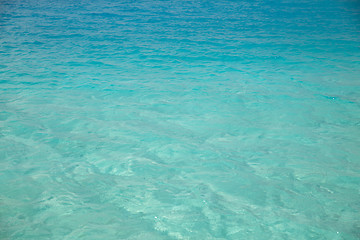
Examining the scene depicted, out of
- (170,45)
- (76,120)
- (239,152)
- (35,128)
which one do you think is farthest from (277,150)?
(170,45)

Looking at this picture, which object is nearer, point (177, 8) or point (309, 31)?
point (309, 31)

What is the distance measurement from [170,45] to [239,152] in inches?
249

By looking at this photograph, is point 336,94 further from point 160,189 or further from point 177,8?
point 177,8

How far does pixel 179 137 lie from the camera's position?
4.52 metres

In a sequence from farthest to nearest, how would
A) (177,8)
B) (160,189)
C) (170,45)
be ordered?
(177,8) → (170,45) → (160,189)

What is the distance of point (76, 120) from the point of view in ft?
16.2

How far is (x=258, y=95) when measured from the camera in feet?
19.9

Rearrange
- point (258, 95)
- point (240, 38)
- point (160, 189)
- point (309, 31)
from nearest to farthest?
point (160, 189)
point (258, 95)
point (240, 38)
point (309, 31)

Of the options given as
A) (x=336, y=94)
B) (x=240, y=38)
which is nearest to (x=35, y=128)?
(x=336, y=94)

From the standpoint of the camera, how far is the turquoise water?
2955 mm

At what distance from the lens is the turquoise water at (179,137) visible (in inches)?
116

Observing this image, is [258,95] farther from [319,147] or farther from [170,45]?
[170,45]

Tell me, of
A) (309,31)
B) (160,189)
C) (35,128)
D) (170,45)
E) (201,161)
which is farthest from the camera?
(309,31)

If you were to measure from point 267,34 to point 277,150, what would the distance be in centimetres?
782
